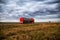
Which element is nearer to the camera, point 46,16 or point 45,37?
point 45,37

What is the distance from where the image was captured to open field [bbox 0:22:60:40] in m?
3.21

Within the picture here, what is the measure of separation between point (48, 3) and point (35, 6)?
327mm

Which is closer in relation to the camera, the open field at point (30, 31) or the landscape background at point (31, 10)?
the open field at point (30, 31)

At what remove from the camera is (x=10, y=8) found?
3418mm

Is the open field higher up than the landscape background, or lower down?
lower down

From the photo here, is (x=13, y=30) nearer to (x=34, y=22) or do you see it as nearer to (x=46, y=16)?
(x=34, y=22)

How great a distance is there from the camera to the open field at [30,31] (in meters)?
3.21

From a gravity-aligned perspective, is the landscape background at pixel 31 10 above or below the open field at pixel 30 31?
above

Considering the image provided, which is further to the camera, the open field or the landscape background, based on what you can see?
the landscape background

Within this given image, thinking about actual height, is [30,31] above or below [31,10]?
below

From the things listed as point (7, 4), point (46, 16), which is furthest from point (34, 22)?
point (7, 4)

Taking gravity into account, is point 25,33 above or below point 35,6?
below

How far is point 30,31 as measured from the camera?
10.8 ft

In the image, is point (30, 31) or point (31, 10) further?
point (31, 10)
